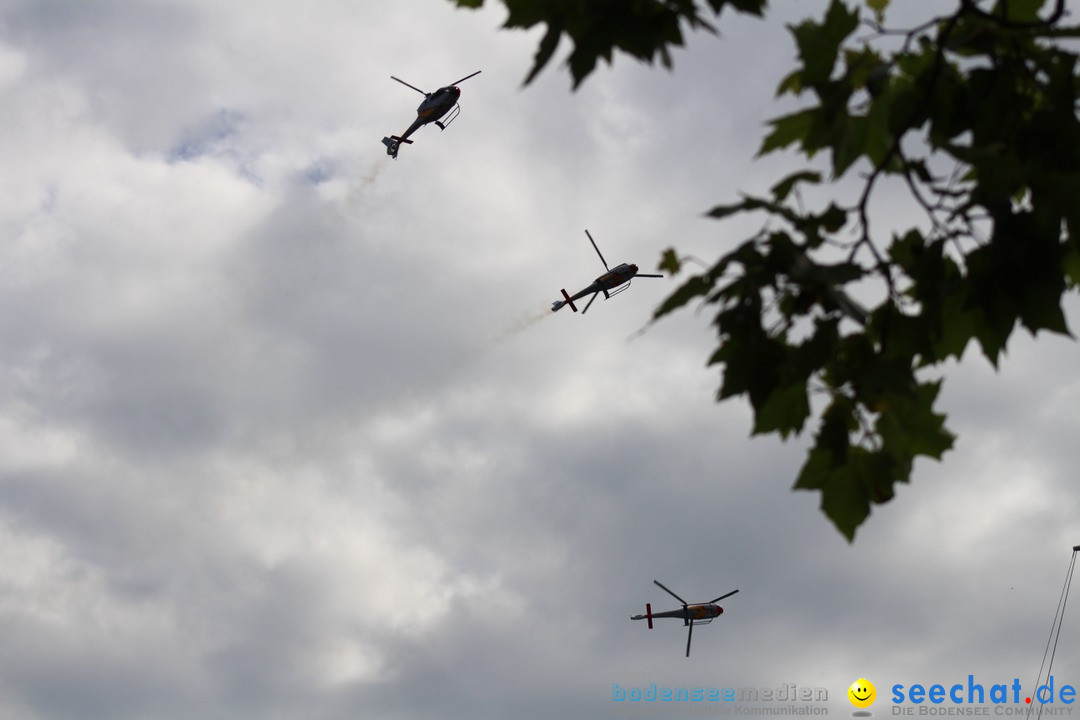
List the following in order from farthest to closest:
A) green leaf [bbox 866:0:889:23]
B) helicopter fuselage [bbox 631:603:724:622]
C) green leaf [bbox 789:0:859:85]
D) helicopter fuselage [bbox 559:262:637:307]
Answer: helicopter fuselage [bbox 631:603:724:622] < helicopter fuselage [bbox 559:262:637:307] < green leaf [bbox 866:0:889:23] < green leaf [bbox 789:0:859:85]

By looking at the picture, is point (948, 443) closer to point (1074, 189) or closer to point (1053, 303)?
point (1053, 303)

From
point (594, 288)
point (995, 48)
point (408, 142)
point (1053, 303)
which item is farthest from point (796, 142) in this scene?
point (408, 142)

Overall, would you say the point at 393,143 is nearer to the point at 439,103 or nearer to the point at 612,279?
the point at 439,103

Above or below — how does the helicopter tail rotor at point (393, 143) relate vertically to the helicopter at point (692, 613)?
above

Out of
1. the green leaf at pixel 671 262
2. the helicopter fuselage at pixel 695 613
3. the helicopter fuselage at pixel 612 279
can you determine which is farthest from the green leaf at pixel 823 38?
the helicopter fuselage at pixel 695 613

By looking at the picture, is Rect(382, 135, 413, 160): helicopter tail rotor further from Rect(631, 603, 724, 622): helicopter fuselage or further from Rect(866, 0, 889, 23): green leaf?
Rect(866, 0, 889, 23): green leaf

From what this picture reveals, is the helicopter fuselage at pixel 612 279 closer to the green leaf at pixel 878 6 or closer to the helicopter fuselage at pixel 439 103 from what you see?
the helicopter fuselage at pixel 439 103

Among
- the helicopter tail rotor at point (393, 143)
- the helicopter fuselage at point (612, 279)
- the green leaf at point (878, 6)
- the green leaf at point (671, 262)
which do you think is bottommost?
the green leaf at point (671, 262)

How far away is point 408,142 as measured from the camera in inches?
4852

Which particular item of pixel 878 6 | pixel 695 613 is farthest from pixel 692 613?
pixel 878 6

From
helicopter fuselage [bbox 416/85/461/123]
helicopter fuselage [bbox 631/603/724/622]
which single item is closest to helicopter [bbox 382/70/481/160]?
helicopter fuselage [bbox 416/85/461/123]

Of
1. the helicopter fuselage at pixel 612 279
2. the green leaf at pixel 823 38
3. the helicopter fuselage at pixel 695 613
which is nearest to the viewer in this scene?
the green leaf at pixel 823 38

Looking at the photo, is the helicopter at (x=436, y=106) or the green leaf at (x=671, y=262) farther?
the helicopter at (x=436, y=106)

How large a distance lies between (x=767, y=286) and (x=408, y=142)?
395ft
